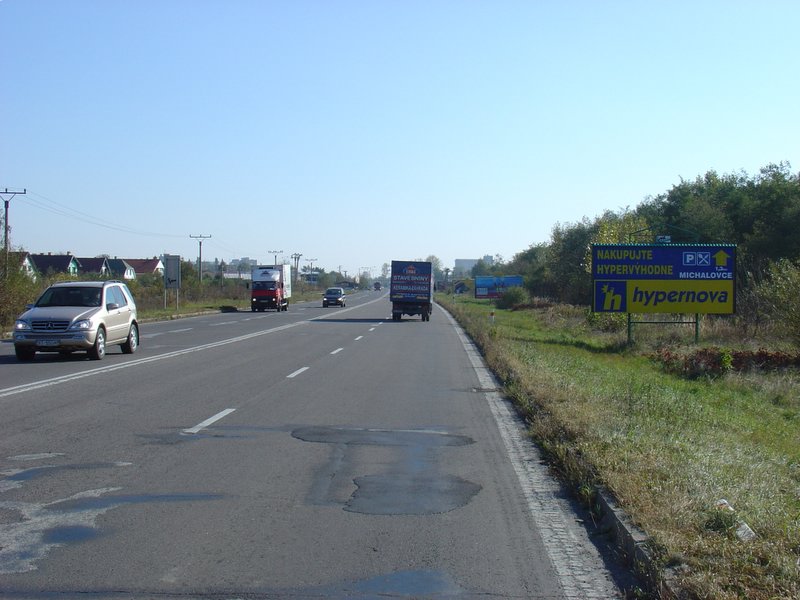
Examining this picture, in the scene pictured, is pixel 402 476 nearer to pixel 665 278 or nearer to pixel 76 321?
pixel 76 321

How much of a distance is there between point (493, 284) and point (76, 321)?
83.4 meters

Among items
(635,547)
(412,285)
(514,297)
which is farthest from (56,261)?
(635,547)

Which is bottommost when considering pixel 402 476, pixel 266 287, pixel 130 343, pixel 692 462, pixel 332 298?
pixel 402 476

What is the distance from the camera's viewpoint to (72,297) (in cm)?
A: 2117

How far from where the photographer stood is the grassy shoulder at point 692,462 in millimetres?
5367

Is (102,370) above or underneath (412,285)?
underneath

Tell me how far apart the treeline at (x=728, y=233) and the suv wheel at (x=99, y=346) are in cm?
1871

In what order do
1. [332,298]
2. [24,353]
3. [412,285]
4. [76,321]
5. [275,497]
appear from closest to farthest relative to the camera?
[275,497], [76,321], [24,353], [412,285], [332,298]

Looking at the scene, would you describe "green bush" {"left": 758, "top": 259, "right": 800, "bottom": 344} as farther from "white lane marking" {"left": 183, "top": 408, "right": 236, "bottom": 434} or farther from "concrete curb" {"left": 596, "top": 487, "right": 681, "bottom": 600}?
"concrete curb" {"left": 596, "top": 487, "right": 681, "bottom": 600}

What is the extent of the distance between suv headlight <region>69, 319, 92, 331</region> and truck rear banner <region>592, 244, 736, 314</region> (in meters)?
17.8

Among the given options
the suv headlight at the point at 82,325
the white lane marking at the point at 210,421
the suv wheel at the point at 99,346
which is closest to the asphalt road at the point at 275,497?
the white lane marking at the point at 210,421

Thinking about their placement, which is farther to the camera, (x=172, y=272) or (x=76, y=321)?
(x=172, y=272)

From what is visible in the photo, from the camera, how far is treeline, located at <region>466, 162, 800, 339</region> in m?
32.6

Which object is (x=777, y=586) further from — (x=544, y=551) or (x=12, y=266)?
(x=12, y=266)
